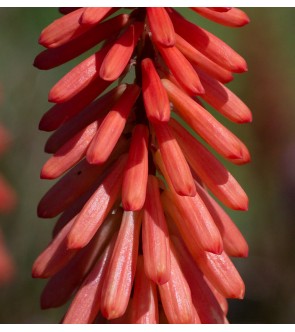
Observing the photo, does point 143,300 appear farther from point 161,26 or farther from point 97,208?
point 161,26

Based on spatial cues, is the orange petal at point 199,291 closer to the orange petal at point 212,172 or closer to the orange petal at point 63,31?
the orange petal at point 212,172

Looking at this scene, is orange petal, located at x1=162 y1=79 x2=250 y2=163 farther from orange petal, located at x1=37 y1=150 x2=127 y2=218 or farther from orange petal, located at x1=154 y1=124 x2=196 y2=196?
orange petal, located at x1=37 y1=150 x2=127 y2=218

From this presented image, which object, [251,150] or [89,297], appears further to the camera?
[251,150]

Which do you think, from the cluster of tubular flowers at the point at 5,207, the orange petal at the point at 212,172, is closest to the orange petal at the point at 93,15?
the orange petal at the point at 212,172

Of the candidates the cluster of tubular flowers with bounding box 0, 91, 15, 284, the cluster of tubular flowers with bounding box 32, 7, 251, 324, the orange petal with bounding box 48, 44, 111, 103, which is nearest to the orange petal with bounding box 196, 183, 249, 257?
the cluster of tubular flowers with bounding box 32, 7, 251, 324

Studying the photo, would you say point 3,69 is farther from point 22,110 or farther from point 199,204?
point 199,204

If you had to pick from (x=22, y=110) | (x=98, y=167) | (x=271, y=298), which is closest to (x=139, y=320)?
(x=98, y=167)

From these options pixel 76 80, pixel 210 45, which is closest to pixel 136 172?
pixel 76 80
